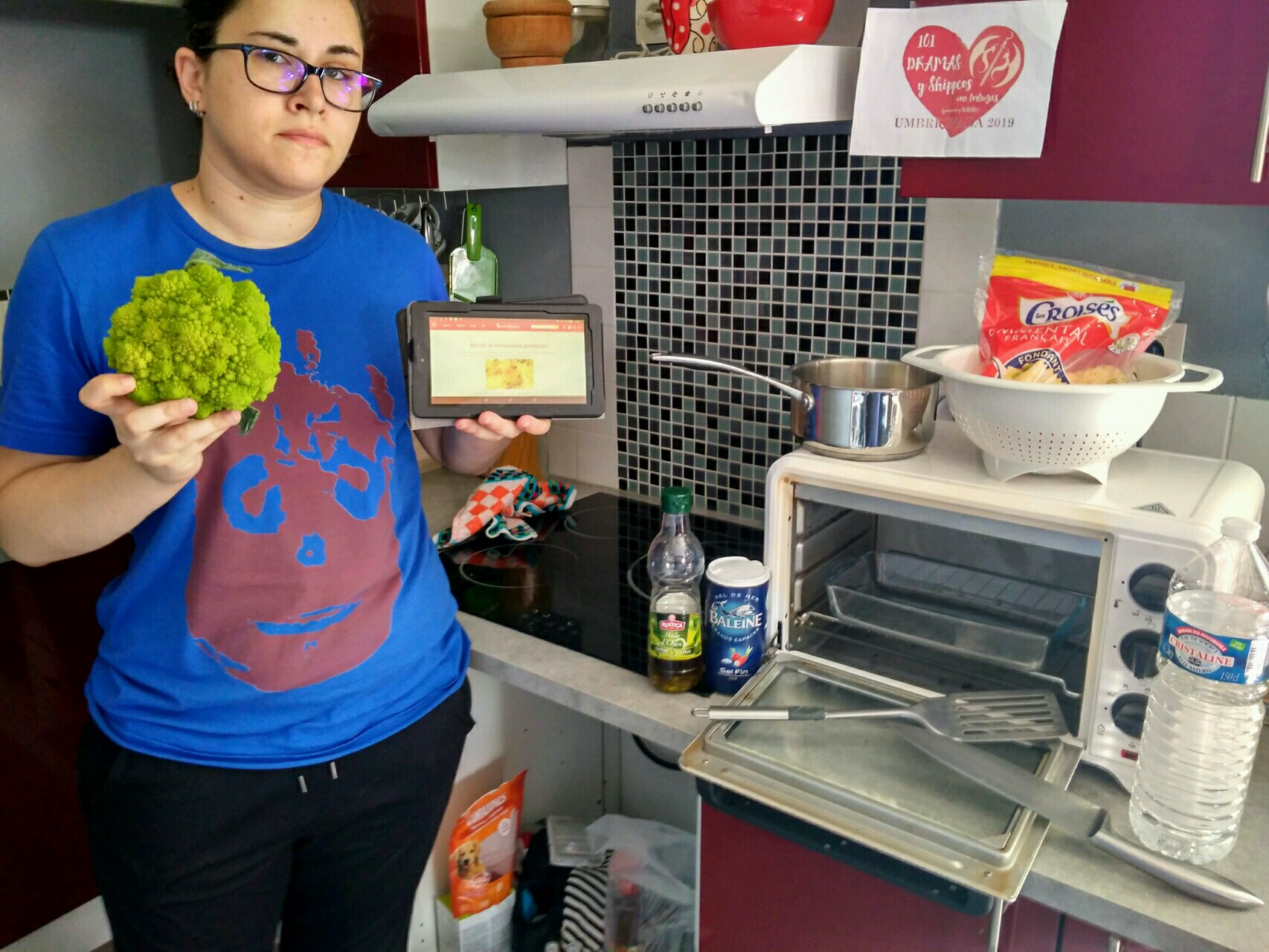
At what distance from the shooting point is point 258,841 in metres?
1.01

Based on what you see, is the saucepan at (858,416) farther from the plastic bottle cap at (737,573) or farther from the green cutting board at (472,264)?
the green cutting board at (472,264)

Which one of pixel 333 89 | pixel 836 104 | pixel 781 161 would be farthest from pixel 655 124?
pixel 781 161

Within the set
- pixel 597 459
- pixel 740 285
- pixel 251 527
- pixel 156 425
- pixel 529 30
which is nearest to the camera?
pixel 156 425

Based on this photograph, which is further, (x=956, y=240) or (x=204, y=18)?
(x=956, y=240)

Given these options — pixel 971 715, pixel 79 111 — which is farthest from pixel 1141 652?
pixel 79 111

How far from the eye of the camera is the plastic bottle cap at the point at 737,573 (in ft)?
3.72

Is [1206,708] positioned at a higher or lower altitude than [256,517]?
lower

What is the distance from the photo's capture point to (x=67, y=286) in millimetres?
910

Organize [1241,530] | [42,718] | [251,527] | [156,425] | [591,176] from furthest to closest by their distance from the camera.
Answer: [591,176]
[42,718]
[251,527]
[1241,530]
[156,425]

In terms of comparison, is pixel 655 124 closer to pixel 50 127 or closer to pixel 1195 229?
pixel 1195 229

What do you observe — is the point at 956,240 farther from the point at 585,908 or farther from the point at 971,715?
the point at 585,908

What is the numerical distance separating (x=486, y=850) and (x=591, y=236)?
43.5 inches

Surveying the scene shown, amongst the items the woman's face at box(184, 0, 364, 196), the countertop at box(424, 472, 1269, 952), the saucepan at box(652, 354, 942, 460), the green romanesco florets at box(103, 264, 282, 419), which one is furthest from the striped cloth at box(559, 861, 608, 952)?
the woman's face at box(184, 0, 364, 196)

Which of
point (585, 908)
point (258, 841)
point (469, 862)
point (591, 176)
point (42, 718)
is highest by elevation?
point (591, 176)
